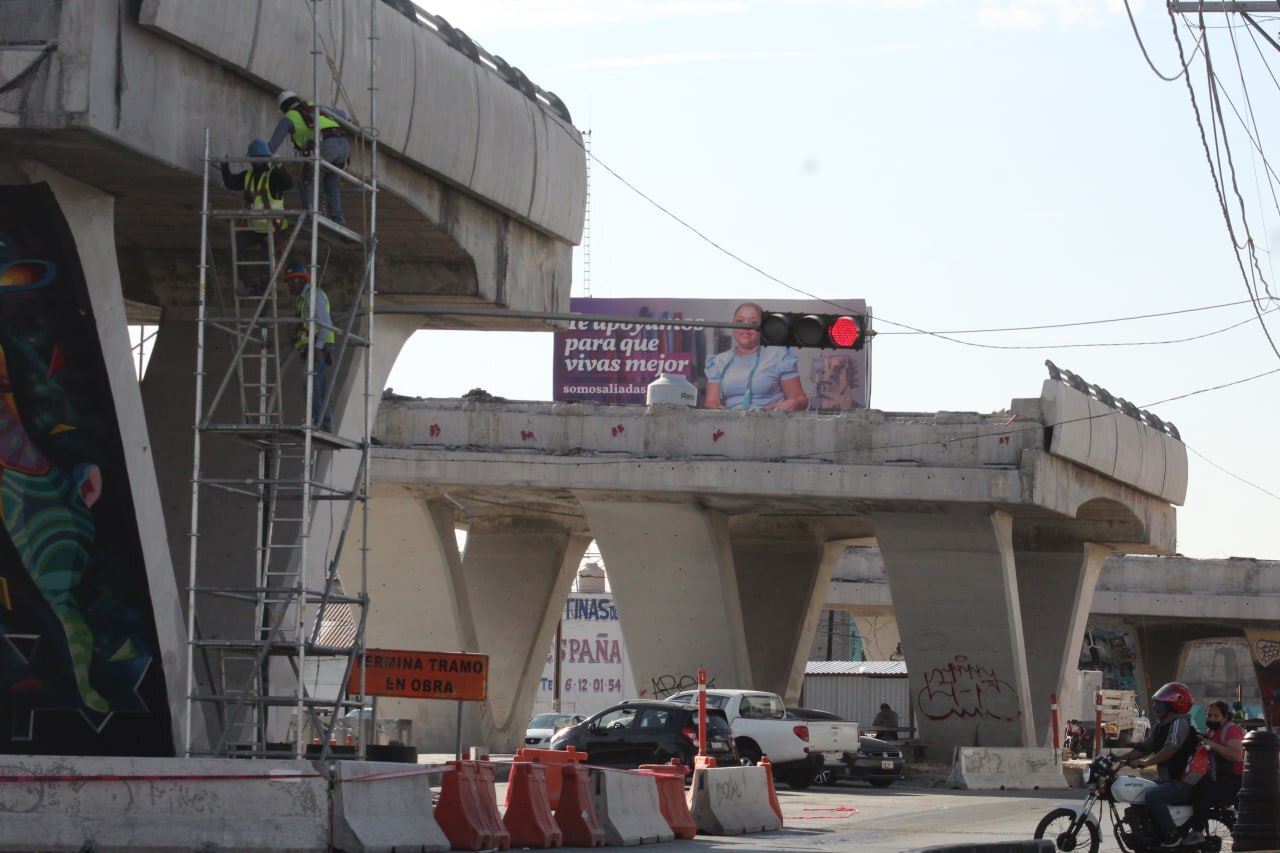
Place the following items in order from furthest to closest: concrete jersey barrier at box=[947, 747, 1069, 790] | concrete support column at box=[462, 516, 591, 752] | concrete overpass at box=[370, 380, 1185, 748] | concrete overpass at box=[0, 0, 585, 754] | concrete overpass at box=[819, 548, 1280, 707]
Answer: concrete overpass at box=[819, 548, 1280, 707] < concrete support column at box=[462, 516, 591, 752] < concrete overpass at box=[370, 380, 1185, 748] < concrete jersey barrier at box=[947, 747, 1069, 790] < concrete overpass at box=[0, 0, 585, 754]

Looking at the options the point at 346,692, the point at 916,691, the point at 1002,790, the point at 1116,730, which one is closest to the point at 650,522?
the point at 916,691

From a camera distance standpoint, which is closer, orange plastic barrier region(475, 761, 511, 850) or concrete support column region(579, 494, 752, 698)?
orange plastic barrier region(475, 761, 511, 850)

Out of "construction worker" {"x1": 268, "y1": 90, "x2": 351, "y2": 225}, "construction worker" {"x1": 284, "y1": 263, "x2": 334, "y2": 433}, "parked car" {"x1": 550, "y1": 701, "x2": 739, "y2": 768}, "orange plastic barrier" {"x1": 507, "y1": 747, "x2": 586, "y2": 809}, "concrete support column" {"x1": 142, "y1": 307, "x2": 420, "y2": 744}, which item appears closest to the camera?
"construction worker" {"x1": 268, "y1": 90, "x2": 351, "y2": 225}

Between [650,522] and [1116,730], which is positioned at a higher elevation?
[650,522]

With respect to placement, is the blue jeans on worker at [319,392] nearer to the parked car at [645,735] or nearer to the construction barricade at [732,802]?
the construction barricade at [732,802]

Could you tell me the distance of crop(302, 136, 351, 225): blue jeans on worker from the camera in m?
19.4

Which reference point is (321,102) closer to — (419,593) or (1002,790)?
(1002,790)

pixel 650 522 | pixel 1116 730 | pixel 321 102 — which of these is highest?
pixel 321 102

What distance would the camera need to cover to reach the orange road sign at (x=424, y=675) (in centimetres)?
2178

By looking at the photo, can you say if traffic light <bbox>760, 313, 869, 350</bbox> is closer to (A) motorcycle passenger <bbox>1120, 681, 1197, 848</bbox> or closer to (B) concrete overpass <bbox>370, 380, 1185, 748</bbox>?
(A) motorcycle passenger <bbox>1120, 681, 1197, 848</bbox>

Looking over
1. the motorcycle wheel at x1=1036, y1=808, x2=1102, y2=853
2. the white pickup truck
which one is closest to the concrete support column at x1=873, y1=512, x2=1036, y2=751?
the white pickup truck

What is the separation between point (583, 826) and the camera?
18.6 meters

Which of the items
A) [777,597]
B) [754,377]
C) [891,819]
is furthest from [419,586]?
[754,377]

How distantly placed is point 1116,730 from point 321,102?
164 ft
